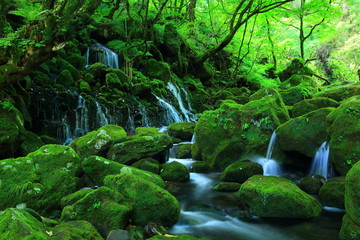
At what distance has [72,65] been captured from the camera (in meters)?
13.5

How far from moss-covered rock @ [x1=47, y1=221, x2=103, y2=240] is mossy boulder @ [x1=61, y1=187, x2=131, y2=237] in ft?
1.43

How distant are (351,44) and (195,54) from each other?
16838 mm

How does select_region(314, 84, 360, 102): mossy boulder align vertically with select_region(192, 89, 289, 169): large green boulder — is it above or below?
above

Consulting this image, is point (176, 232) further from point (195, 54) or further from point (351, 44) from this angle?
point (351, 44)

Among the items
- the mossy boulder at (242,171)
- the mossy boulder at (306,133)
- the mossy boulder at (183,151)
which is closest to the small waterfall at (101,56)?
the mossy boulder at (183,151)

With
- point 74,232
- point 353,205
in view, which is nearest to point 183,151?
point 353,205

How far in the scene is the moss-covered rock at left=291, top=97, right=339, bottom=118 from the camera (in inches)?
327

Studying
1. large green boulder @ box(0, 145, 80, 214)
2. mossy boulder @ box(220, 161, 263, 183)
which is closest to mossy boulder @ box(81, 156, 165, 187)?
large green boulder @ box(0, 145, 80, 214)

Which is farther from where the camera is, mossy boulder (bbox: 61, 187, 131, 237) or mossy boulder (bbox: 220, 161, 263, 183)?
mossy boulder (bbox: 220, 161, 263, 183)

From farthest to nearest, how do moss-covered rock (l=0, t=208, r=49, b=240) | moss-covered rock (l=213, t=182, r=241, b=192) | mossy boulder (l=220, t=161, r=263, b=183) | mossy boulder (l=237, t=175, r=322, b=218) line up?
mossy boulder (l=220, t=161, r=263, b=183) < moss-covered rock (l=213, t=182, r=241, b=192) < mossy boulder (l=237, t=175, r=322, b=218) < moss-covered rock (l=0, t=208, r=49, b=240)

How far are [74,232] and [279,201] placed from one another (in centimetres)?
347

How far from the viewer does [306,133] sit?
22.1ft

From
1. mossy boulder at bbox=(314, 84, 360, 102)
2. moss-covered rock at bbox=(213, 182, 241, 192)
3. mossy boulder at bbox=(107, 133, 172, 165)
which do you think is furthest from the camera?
mossy boulder at bbox=(314, 84, 360, 102)

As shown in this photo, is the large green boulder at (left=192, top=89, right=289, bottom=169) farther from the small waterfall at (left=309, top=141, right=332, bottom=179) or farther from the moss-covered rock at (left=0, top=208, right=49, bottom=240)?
the moss-covered rock at (left=0, top=208, right=49, bottom=240)
